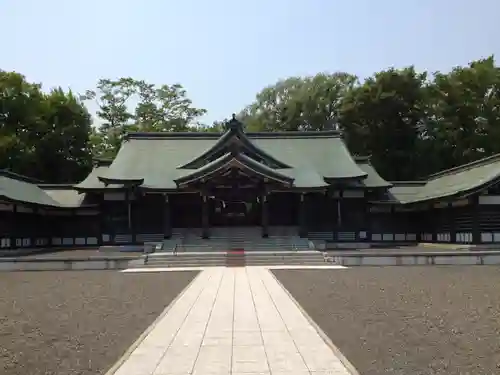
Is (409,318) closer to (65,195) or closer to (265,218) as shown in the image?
(265,218)

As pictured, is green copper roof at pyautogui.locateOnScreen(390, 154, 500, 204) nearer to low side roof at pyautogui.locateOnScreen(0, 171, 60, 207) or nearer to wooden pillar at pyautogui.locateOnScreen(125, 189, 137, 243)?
wooden pillar at pyautogui.locateOnScreen(125, 189, 137, 243)

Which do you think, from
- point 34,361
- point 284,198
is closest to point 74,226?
point 284,198

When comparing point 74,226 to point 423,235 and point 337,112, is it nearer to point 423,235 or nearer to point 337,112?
point 423,235

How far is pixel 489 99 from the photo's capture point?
4912 centimetres

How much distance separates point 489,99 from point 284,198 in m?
27.8

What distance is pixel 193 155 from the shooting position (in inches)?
1438

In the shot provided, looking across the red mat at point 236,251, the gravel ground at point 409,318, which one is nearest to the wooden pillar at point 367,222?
the red mat at point 236,251

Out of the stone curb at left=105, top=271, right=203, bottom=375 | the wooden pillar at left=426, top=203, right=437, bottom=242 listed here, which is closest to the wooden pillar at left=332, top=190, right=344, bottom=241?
the wooden pillar at left=426, top=203, right=437, bottom=242

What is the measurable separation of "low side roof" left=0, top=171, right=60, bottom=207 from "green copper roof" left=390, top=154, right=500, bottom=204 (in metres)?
21.5

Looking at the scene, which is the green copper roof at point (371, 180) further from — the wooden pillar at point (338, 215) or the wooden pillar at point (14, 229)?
the wooden pillar at point (14, 229)

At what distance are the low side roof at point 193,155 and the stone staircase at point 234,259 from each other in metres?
6.87

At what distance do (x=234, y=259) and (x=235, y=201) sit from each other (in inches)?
326

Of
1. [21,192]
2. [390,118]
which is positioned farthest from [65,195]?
[390,118]

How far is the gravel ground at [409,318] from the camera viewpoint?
22.9ft
